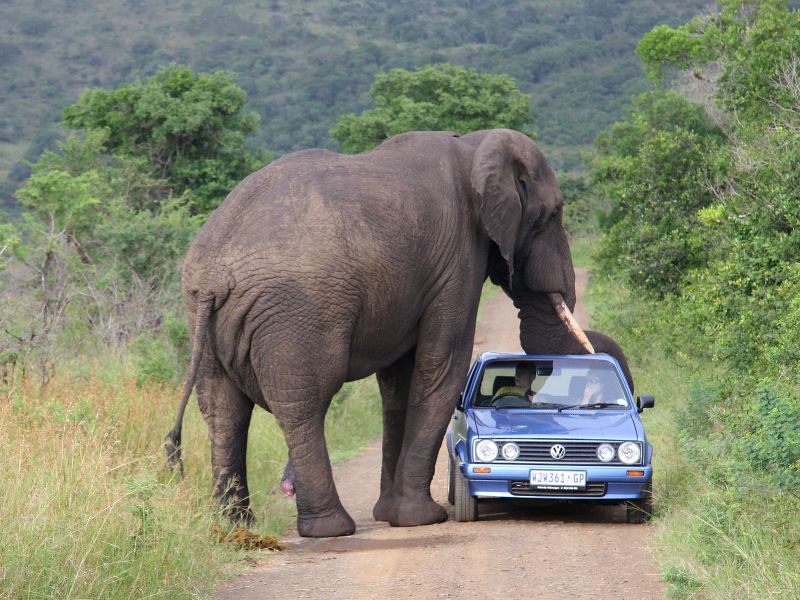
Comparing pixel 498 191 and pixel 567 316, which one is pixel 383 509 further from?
pixel 498 191

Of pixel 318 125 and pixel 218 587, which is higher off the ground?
pixel 218 587

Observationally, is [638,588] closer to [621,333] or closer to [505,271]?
[505,271]

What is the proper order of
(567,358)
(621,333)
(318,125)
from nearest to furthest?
(567,358) → (621,333) → (318,125)

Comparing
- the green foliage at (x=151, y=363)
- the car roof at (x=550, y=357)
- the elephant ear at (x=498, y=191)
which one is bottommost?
the green foliage at (x=151, y=363)

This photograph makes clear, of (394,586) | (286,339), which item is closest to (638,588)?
(394,586)

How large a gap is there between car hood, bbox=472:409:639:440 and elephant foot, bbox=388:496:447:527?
0.79 metres

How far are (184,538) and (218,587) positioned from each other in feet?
1.20

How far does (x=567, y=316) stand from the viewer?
1250 cm

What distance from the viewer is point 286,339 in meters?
10.1

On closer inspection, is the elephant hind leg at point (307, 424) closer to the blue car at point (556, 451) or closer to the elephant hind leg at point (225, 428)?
the elephant hind leg at point (225, 428)

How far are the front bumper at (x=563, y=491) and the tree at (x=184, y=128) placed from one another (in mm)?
23625

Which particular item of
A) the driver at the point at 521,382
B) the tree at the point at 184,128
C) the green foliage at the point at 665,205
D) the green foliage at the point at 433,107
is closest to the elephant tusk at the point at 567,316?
the driver at the point at 521,382

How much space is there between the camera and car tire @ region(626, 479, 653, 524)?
1071cm

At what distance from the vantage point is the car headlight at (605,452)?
1050 cm
